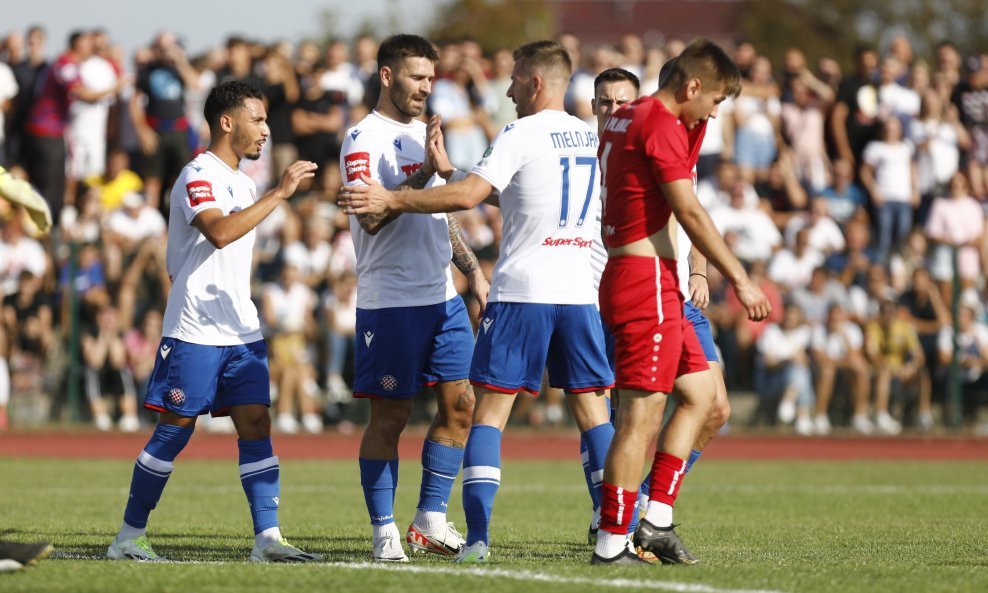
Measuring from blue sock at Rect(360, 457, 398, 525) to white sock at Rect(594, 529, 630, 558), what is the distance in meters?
1.38

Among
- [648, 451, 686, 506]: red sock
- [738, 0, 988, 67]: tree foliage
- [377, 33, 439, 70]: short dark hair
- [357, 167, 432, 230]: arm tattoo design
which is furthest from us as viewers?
[738, 0, 988, 67]: tree foliage

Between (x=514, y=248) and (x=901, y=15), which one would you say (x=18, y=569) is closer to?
(x=514, y=248)

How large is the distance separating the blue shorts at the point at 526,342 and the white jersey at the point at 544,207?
0.21 ft

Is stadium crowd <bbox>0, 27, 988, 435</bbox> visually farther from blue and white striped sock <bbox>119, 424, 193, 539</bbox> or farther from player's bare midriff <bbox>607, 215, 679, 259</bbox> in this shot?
player's bare midriff <bbox>607, 215, 679, 259</bbox>

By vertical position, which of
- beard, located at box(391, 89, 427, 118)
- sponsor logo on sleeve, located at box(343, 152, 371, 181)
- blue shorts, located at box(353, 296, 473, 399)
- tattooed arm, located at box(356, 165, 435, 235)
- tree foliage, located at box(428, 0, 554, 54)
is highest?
tree foliage, located at box(428, 0, 554, 54)

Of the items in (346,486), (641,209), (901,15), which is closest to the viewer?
(641,209)

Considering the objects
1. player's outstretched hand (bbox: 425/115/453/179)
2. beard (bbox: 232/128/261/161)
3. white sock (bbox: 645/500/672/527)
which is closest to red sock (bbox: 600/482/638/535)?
white sock (bbox: 645/500/672/527)

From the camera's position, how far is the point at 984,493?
38.8 feet

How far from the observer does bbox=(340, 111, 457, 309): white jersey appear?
24.8 ft

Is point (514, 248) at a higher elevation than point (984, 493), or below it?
higher

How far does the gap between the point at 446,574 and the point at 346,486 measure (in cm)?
661

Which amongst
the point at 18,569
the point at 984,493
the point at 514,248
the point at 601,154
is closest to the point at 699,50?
the point at 601,154

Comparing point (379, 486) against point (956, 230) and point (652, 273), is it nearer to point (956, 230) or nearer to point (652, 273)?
point (652, 273)

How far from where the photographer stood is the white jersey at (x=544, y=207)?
7.09m
